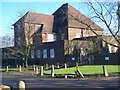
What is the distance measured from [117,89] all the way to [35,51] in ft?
144

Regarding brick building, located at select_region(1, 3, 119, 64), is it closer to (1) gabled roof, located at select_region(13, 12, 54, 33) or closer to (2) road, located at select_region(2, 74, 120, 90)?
(1) gabled roof, located at select_region(13, 12, 54, 33)

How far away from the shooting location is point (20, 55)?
53.3 m

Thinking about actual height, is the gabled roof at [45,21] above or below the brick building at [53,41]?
above

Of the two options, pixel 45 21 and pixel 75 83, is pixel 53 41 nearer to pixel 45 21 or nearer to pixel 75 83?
pixel 45 21

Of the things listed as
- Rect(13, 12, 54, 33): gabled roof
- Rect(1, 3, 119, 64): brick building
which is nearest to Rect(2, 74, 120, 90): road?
Rect(1, 3, 119, 64): brick building

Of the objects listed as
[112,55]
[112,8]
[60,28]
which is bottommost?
[112,55]

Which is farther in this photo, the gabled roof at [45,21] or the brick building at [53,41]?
the gabled roof at [45,21]

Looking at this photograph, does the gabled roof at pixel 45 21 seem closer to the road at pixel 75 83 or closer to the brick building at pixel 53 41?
the brick building at pixel 53 41

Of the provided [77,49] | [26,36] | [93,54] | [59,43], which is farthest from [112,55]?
[26,36]

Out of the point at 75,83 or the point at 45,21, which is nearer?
the point at 75,83

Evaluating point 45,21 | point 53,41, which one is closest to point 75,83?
point 53,41

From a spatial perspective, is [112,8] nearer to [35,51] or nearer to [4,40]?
[35,51]

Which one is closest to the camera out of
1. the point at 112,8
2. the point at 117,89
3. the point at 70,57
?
the point at 117,89

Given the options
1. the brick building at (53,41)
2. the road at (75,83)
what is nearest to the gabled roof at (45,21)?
the brick building at (53,41)
